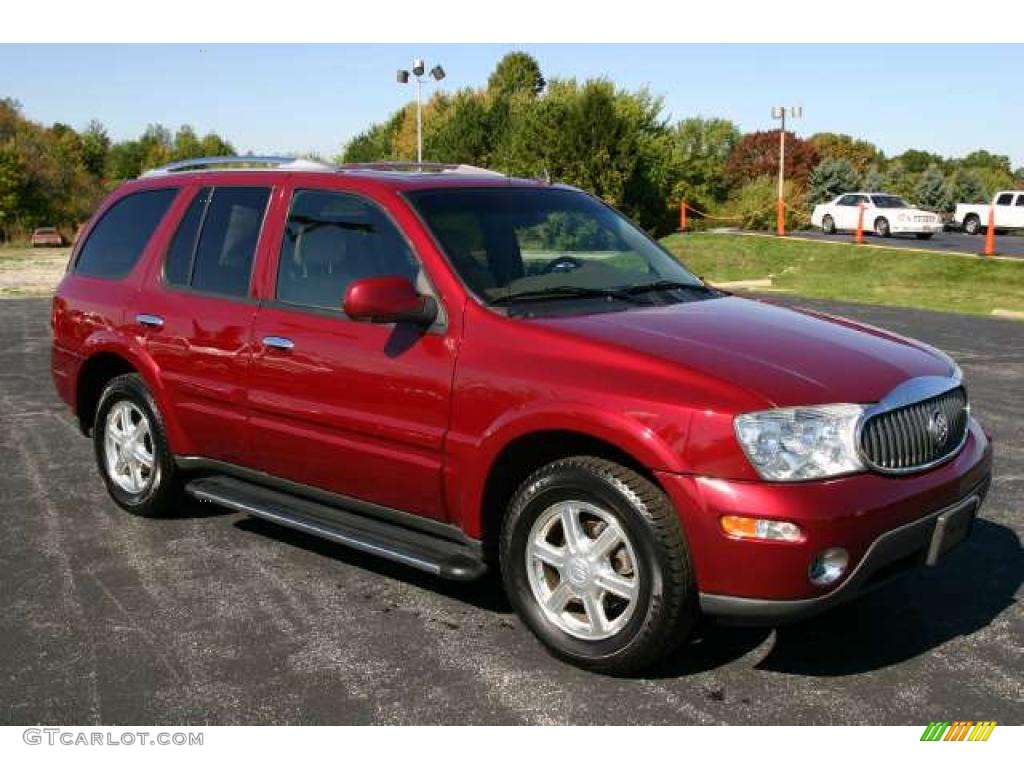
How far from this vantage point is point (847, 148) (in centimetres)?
9612

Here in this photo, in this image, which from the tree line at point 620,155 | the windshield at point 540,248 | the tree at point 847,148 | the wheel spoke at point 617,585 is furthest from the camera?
the tree at point 847,148

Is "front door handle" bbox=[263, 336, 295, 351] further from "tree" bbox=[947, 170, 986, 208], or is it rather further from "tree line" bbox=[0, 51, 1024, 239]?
"tree" bbox=[947, 170, 986, 208]

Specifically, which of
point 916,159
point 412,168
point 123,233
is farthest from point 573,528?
point 916,159

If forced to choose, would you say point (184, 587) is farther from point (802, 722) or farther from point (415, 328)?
point (802, 722)

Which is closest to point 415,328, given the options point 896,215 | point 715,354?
point 715,354

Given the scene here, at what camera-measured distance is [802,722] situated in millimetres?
3477

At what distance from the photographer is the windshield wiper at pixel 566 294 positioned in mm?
4281

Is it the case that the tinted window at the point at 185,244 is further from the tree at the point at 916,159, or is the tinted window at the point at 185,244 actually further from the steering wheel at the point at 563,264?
the tree at the point at 916,159

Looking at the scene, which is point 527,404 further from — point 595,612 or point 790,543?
point 790,543

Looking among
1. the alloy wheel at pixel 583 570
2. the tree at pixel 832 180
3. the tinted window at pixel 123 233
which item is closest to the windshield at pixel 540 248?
the alloy wheel at pixel 583 570

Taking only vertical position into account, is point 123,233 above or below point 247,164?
below

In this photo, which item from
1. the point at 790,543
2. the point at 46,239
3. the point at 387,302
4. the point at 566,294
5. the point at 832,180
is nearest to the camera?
the point at 790,543

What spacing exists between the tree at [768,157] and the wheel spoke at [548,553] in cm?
8175
